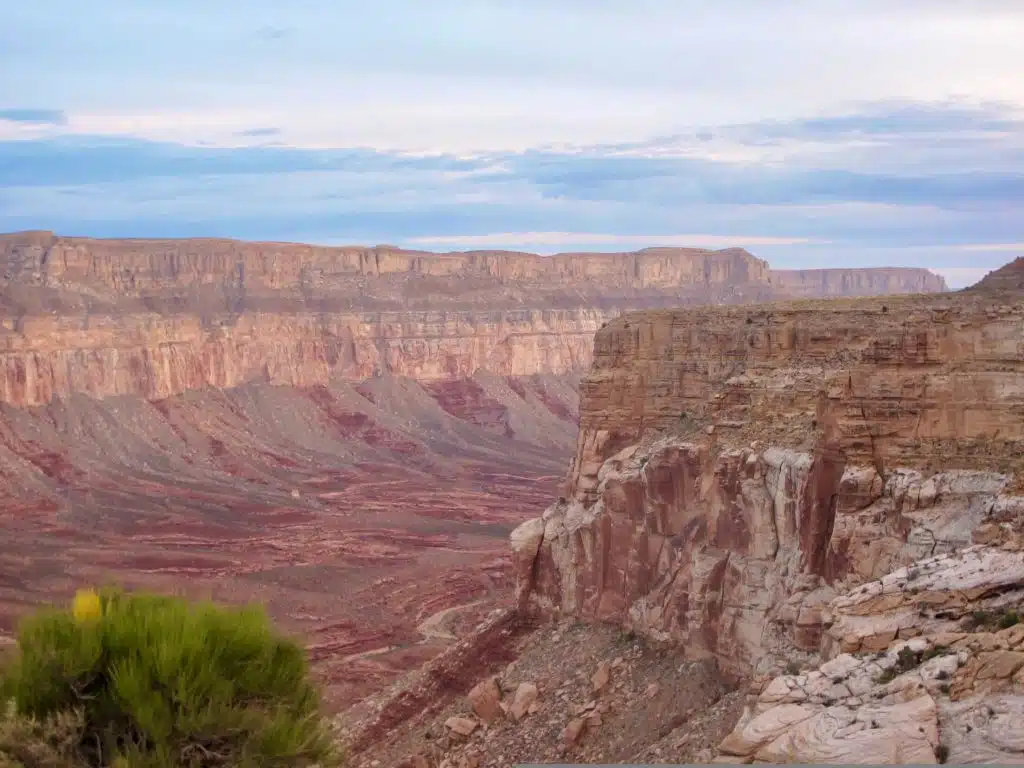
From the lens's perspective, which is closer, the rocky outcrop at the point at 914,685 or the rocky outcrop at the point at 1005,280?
the rocky outcrop at the point at 914,685

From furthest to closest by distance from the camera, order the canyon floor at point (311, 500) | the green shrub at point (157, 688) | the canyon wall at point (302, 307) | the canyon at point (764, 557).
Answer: the canyon wall at point (302, 307) < the canyon floor at point (311, 500) < the canyon at point (764, 557) < the green shrub at point (157, 688)

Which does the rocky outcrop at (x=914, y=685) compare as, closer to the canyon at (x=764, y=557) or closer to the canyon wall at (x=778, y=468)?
the canyon at (x=764, y=557)

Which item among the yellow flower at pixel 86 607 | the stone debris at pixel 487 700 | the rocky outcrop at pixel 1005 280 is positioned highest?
the rocky outcrop at pixel 1005 280

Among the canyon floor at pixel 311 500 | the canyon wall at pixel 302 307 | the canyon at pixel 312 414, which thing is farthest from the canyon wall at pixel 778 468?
the canyon wall at pixel 302 307

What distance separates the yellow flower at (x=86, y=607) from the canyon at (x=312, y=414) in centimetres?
2795

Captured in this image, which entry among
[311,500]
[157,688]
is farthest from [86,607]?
[311,500]

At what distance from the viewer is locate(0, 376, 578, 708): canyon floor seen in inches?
2456

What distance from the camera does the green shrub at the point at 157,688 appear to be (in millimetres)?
A: 15921

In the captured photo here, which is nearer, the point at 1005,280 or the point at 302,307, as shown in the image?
the point at 1005,280

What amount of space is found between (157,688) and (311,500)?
83.3 metres

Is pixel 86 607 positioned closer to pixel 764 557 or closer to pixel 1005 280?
pixel 764 557

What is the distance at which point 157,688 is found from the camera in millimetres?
16141

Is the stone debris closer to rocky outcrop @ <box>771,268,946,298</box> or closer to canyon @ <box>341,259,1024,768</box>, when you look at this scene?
canyon @ <box>341,259,1024,768</box>

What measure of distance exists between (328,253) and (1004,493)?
122m
